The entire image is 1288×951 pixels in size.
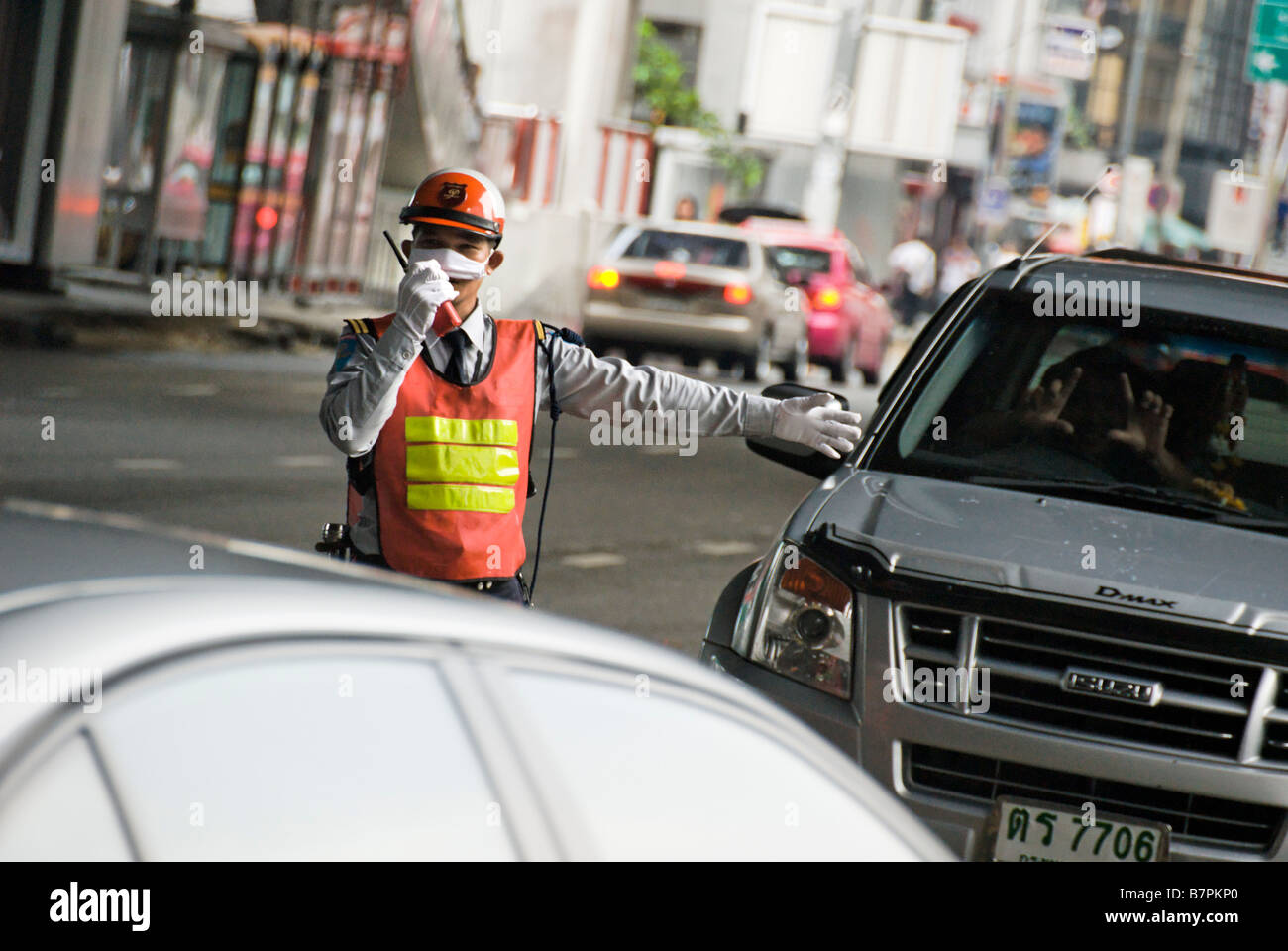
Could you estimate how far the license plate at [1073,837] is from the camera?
4258 mm

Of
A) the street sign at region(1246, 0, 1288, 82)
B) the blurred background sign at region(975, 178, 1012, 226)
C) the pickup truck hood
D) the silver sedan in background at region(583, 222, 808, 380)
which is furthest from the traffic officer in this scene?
the blurred background sign at region(975, 178, 1012, 226)

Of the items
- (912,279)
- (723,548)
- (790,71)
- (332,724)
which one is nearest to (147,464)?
(723,548)

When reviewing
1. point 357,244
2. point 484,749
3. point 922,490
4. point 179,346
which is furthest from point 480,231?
point 357,244

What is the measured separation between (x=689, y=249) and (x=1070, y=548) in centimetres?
1858

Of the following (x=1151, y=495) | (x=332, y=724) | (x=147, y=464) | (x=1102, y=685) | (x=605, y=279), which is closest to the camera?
(x=332, y=724)

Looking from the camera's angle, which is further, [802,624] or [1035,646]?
[802,624]

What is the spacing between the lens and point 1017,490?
16.6ft

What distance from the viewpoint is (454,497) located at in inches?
162

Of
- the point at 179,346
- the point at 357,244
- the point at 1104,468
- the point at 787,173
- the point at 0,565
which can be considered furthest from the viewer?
the point at 787,173

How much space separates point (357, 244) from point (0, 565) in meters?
25.4

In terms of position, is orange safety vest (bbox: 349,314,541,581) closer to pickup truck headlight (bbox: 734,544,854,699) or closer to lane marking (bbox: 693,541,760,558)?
pickup truck headlight (bbox: 734,544,854,699)

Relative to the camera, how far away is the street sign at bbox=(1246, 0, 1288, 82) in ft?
86.0

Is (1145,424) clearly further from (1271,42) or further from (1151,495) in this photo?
(1271,42)

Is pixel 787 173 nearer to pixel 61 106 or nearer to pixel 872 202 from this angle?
pixel 872 202
